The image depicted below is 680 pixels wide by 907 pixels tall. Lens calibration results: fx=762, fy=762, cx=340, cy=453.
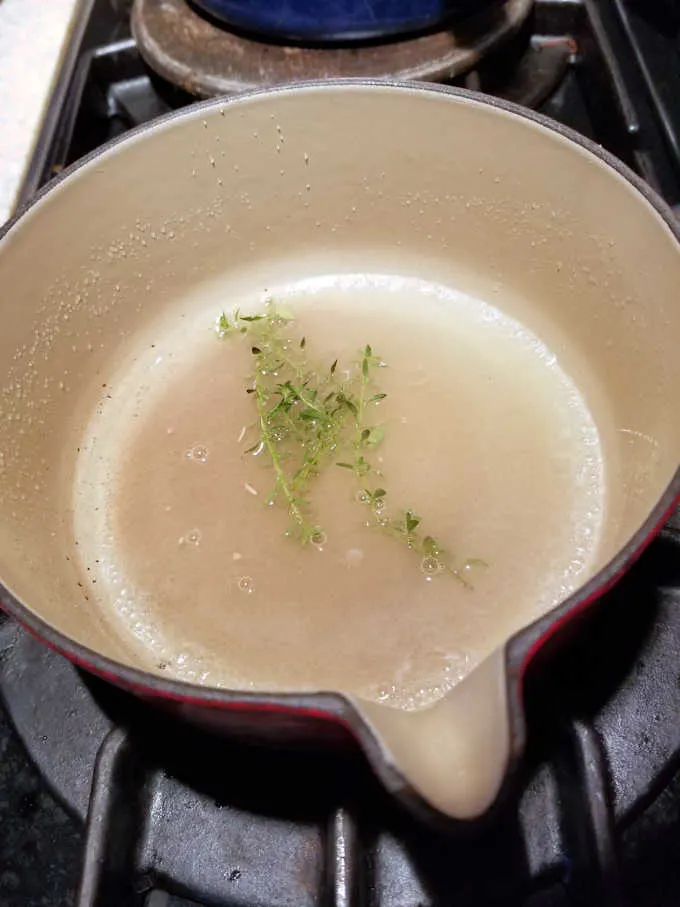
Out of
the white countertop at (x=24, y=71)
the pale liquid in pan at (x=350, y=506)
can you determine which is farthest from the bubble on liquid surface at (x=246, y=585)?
the white countertop at (x=24, y=71)

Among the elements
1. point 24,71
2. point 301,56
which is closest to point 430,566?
point 301,56

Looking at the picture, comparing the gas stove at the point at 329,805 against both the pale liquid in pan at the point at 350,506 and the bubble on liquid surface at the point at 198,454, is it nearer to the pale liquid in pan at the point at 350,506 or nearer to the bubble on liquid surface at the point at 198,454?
the pale liquid in pan at the point at 350,506

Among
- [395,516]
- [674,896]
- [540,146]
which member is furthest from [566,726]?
[540,146]

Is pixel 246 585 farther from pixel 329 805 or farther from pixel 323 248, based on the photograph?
pixel 323 248

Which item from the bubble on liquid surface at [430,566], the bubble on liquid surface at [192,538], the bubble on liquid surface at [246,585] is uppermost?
the bubble on liquid surface at [192,538]

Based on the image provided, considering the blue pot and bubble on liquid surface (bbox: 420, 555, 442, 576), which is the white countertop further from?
bubble on liquid surface (bbox: 420, 555, 442, 576)

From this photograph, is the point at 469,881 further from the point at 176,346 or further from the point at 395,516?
the point at 176,346
